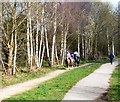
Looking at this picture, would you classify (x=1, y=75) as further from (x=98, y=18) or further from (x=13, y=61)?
(x=98, y=18)

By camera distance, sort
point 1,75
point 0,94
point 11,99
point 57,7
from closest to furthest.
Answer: point 11,99
point 0,94
point 1,75
point 57,7

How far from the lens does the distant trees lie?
24234mm

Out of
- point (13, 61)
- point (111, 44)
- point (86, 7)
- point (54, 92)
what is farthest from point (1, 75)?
point (111, 44)

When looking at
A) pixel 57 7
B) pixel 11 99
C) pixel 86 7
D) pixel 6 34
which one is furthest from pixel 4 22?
pixel 86 7

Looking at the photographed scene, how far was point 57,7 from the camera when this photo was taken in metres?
36.8

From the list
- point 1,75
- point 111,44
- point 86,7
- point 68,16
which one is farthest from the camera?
point 111,44

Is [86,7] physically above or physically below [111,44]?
above

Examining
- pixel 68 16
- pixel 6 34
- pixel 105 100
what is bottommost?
pixel 105 100

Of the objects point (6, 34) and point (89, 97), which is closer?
point (89, 97)

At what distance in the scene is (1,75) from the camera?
847 inches

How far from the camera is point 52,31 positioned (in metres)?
39.8

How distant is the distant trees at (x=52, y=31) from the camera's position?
954 inches

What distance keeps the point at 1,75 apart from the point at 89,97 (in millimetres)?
10213

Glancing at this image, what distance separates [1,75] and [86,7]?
35101 mm
